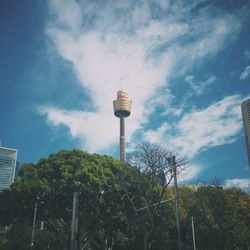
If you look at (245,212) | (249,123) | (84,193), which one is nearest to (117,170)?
(84,193)

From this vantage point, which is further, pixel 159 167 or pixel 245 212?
pixel 245 212

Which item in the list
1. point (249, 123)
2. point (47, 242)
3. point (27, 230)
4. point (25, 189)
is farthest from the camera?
point (249, 123)

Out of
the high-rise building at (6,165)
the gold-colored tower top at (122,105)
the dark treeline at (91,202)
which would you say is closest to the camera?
the dark treeline at (91,202)

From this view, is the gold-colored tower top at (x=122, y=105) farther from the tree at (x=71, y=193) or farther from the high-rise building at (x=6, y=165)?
the tree at (x=71, y=193)

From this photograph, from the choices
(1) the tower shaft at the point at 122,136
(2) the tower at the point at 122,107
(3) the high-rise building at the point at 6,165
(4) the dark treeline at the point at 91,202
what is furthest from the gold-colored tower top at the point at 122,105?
(4) the dark treeline at the point at 91,202

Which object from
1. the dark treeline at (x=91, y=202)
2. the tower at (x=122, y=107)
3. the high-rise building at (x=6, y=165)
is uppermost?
the tower at (x=122, y=107)

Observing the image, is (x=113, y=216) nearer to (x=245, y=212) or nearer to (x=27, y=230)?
(x=27, y=230)

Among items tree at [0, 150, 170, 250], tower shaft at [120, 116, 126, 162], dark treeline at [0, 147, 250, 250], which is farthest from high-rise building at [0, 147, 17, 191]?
tree at [0, 150, 170, 250]

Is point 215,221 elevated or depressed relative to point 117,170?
depressed

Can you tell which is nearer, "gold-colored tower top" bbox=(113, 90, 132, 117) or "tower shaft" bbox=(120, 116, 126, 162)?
"tower shaft" bbox=(120, 116, 126, 162)

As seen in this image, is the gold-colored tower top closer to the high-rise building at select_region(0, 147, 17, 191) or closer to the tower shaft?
the tower shaft

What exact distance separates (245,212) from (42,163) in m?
32.7

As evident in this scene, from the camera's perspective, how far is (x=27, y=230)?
129 ft

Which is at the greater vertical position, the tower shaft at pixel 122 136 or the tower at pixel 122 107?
the tower at pixel 122 107
